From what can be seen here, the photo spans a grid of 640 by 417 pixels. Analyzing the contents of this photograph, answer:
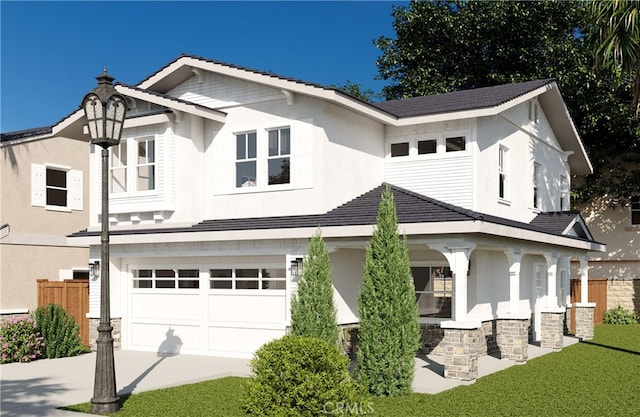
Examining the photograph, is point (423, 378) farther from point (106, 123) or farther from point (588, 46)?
point (588, 46)

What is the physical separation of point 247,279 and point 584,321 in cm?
1094

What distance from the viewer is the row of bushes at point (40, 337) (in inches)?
650

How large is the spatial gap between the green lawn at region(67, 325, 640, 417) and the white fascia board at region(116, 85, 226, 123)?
6.64m

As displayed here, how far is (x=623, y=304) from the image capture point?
2872 cm

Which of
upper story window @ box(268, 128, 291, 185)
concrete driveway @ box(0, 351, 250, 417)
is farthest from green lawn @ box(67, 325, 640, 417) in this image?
upper story window @ box(268, 128, 291, 185)

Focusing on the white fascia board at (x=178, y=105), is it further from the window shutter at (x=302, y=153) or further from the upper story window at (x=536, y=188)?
the upper story window at (x=536, y=188)

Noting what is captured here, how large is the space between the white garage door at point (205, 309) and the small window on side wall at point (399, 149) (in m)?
4.54

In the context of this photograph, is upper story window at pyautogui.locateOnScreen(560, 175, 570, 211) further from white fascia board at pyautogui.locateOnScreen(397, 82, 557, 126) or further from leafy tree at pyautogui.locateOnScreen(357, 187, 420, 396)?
leafy tree at pyautogui.locateOnScreen(357, 187, 420, 396)

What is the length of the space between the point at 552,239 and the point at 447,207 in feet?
15.9

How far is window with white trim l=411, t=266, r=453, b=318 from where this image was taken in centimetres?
1711

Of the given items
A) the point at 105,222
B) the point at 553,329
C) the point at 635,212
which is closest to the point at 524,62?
the point at 635,212

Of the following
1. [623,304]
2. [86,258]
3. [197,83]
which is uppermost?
[197,83]

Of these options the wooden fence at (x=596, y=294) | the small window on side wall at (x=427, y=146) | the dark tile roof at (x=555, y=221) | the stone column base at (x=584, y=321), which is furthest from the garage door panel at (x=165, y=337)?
the wooden fence at (x=596, y=294)

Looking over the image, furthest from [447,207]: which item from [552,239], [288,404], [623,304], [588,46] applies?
[623,304]
